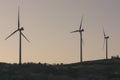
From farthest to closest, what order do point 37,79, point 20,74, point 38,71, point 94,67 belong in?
point 94,67
point 38,71
point 20,74
point 37,79

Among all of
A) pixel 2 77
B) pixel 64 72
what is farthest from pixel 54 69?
pixel 2 77

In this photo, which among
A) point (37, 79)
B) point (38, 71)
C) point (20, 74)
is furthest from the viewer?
point (38, 71)

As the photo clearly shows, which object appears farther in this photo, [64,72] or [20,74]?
[64,72]

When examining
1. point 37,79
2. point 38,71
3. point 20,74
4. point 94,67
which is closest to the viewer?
point 37,79

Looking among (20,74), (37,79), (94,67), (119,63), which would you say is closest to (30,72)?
(20,74)

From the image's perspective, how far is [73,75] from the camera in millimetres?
145375

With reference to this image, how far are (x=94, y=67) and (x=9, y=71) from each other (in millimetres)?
27541

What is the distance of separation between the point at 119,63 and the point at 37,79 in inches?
1865

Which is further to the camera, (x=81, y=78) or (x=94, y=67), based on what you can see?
(x=94, y=67)

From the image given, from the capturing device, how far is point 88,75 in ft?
469

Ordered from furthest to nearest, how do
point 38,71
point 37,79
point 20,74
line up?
1. point 38,71
2. point 20,74
3. point 37,79

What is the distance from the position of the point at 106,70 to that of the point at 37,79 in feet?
99.5

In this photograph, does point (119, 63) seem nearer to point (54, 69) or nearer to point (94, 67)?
point (94, 67)

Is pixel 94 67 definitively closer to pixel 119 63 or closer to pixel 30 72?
pixel 119 63
